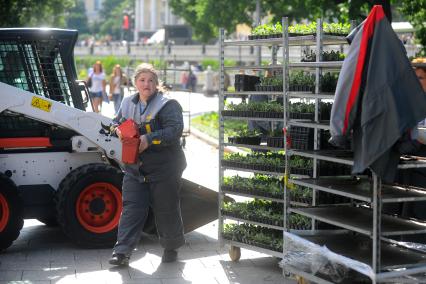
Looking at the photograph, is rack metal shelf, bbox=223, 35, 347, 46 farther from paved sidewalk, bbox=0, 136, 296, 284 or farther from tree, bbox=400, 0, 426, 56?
tree, bbox=400, 0, 426, 56

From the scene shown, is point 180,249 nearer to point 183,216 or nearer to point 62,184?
point 183,216

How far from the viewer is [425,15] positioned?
18.9m

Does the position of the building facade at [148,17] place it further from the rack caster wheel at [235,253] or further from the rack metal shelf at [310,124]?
the rack metal shelf at [310,124]

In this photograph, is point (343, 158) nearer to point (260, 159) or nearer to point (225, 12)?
point (260, 159)

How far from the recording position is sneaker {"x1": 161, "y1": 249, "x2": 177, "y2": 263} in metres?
8.58

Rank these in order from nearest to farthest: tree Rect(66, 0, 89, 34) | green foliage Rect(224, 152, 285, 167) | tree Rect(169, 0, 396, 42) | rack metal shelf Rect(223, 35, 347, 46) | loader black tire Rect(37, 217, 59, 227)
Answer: rack metal shelf Rect(223, 35, 347, 46)
green foliage Rect(224, 152, 285, 167)
loader black tire Rect(37, 217, 59, 227)
tree Rect(169, 0, 396, 42)
tree Rect(66, 0, 89, 34)

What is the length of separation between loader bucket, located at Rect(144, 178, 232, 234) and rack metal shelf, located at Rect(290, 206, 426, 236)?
237cm

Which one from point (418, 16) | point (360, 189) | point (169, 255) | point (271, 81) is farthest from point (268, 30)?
point (418, 16)

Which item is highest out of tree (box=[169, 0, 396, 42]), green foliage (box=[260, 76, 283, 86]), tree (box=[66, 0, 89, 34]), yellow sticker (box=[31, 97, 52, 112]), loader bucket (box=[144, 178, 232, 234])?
tree (box=[66, 0, 89, 34])

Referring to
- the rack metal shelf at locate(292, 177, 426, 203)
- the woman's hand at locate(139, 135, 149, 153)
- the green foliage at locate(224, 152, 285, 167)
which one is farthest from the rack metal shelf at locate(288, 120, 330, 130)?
the woman's hand at locate(139, 135, 149, 153)

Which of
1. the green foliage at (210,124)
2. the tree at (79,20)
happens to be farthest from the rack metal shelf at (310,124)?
the tree at (79,20)

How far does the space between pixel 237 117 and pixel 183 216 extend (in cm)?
144

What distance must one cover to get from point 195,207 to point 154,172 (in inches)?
56.7

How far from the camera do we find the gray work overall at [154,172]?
8172mm
